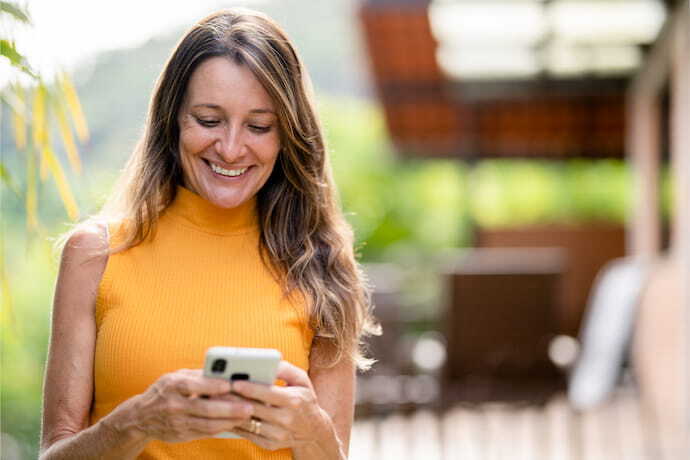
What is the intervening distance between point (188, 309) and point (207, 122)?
1.00 ft

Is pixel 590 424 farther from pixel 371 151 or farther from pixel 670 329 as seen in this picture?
pixel 371 151

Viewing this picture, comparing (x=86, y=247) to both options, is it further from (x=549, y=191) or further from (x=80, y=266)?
(x=549, y=191)

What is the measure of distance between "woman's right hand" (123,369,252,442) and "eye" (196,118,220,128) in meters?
0.43

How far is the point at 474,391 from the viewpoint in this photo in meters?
5.28

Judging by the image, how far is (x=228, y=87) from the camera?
181 cm

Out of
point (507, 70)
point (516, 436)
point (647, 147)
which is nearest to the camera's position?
point (516, 436)

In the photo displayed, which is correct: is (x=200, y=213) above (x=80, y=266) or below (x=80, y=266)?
above

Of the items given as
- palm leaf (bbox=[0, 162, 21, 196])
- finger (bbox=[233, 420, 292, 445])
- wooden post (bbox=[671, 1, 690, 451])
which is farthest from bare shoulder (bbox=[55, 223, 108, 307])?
wooden post (bbox=[671, 1, 690, 451])

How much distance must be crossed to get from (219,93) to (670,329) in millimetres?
5437

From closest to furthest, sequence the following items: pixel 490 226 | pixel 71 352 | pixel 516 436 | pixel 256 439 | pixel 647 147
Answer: pixel 256 439
pixel 71 352
pixel 516 436
pixel 647 147
pixel 490 226

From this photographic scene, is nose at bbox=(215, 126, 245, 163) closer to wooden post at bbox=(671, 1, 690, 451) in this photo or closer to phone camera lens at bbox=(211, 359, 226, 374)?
phone camera lens at bbox=(211, 359, 226, 374)

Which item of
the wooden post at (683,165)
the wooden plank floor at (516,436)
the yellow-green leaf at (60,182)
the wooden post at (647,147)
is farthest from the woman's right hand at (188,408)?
the wooden post at (647,147)

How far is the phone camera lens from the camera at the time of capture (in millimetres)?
1544

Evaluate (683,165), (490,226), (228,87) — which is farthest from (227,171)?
(490,226)
